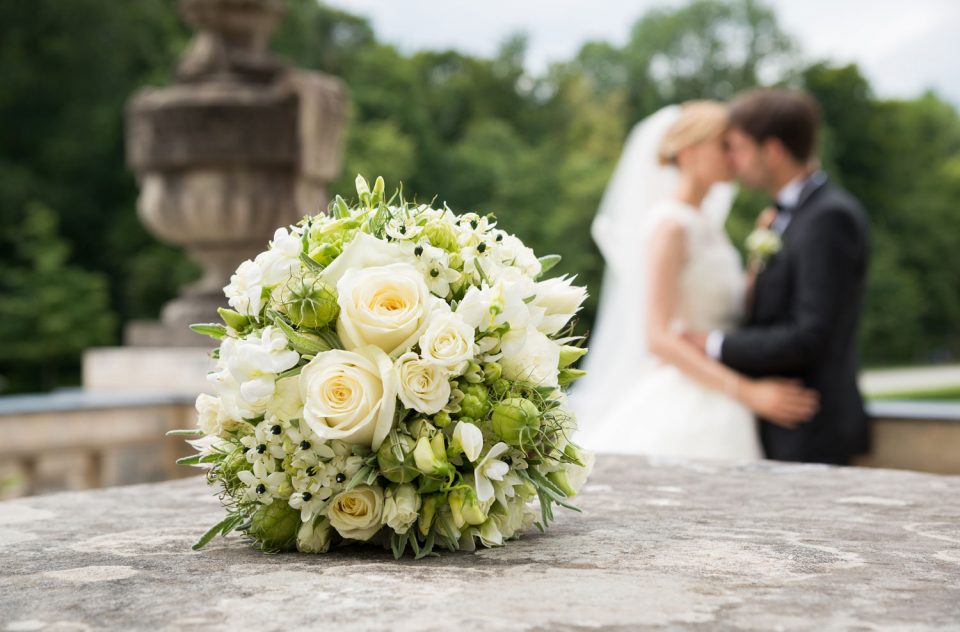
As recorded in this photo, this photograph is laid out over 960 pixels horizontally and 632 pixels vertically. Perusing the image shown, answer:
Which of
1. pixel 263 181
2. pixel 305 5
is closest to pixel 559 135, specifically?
pixel 305 5

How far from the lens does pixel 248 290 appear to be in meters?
2.17

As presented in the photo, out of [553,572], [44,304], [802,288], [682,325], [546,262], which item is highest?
[44,304]

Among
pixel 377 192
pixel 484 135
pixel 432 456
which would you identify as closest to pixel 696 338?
pixel 377 192

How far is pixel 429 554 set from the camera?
2.11 meters

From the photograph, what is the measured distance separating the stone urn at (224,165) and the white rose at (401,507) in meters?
5.69

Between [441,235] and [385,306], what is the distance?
224mm

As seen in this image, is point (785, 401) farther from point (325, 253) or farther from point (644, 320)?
point (325, 253)

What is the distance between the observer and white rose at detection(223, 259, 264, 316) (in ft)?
7.06

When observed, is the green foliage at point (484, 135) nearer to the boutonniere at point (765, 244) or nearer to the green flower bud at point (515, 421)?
the boutonniere at point (765, 244)

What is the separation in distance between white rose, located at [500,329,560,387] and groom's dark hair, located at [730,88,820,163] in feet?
12.8

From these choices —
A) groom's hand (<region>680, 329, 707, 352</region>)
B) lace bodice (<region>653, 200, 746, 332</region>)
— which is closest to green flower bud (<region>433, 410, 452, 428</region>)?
groom's hand (<region>680, 329, 707, 352</region>)

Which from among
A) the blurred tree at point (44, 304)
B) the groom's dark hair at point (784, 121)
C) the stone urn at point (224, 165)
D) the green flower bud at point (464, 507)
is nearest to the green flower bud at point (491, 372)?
the green flower bud at point (464, 507)

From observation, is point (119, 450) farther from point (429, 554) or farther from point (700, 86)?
point (700, 86)

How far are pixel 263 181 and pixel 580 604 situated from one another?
6325mm
